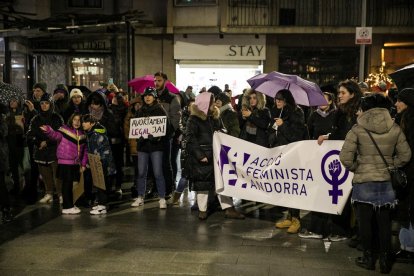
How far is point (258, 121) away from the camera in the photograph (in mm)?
8594

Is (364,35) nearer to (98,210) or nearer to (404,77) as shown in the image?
(404,77)

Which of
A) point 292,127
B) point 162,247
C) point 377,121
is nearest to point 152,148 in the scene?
point 162,247

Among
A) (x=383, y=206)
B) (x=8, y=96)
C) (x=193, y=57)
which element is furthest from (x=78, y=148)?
(x=193, y=57)

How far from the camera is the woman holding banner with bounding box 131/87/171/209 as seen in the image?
912cm

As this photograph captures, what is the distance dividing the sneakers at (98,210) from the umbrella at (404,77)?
16.1 feet

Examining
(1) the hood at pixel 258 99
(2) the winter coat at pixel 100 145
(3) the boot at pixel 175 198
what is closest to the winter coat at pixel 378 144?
(1) the hood at pixel 258 99

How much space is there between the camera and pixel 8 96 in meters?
8.66

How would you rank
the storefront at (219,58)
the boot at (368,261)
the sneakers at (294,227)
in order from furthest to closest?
1. the storefront at (219,58)
2. the sneakers at (294,227)
3. the boot at (368,261)

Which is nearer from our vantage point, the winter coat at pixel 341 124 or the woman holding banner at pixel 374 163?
the woman holding banner at pixel 374 163

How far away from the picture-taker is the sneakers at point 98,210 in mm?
8805

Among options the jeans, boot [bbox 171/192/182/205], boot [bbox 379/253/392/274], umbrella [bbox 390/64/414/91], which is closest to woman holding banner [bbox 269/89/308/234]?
umbrella [bbox 390/64/414/91]

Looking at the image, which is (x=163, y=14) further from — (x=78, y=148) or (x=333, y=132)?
(x=333, y=132)

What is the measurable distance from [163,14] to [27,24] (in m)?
8.72

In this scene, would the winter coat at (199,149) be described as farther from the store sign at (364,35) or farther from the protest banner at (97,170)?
the store sign at (364,35)
